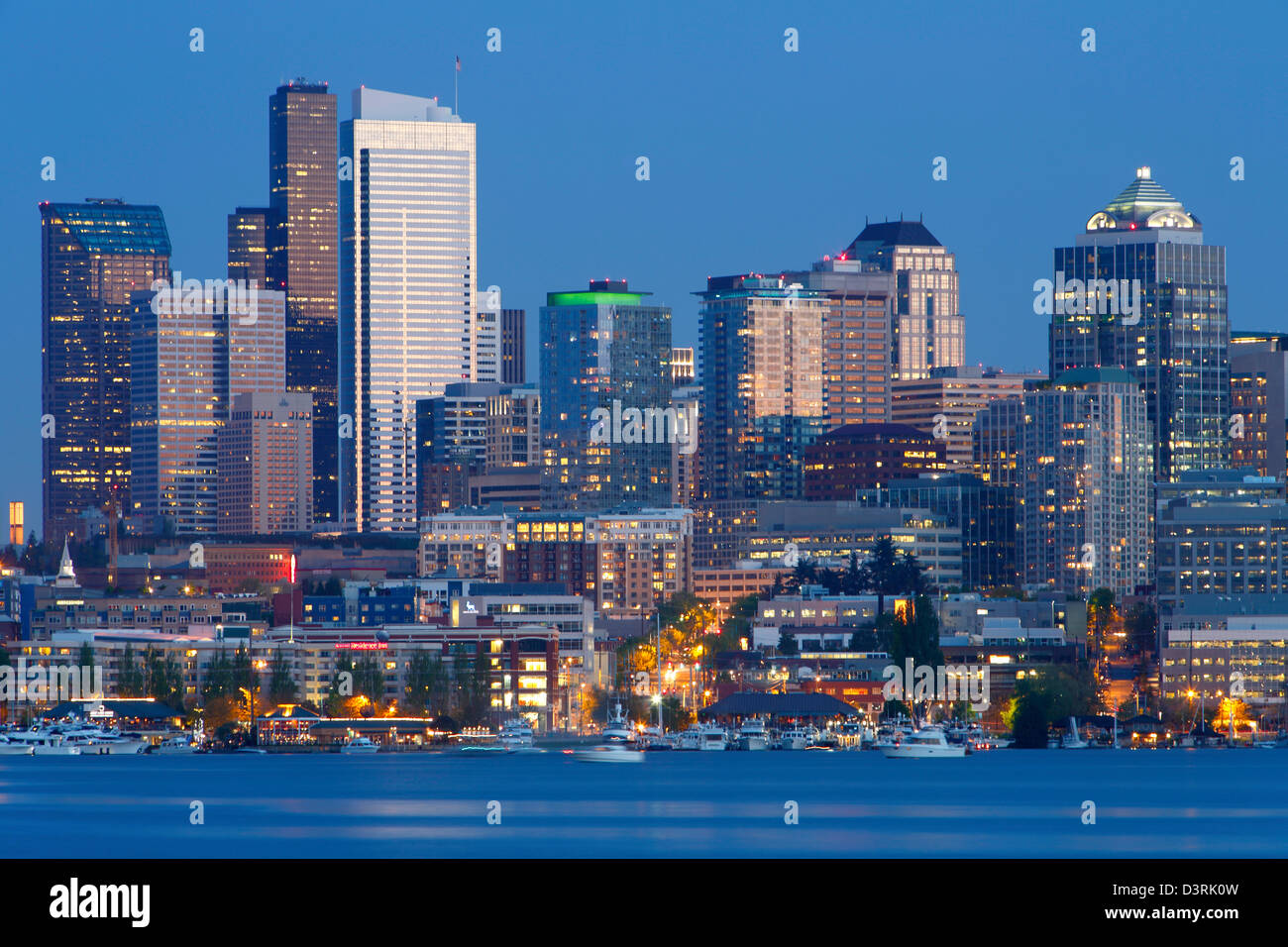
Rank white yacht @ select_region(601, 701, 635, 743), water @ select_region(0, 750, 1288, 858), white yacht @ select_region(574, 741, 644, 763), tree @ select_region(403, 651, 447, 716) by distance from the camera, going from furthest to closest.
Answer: tree @ select_region(403, 651, 447, 716) < white yacht @ select_region(601, 701, 635, 743) < white yacht @ select_region(574, 741, 644, 763) < water @ select_region(0, 750, 1288, 858)

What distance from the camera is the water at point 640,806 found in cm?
6438

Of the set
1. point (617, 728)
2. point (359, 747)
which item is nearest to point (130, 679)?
point (359, 747)

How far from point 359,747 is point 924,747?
3239 cm

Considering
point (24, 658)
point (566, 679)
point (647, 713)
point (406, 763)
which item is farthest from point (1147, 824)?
point (24, 658)

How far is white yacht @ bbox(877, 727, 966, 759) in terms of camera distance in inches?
5279

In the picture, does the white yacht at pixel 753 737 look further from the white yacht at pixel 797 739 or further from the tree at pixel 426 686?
the tree at pixel 426 686

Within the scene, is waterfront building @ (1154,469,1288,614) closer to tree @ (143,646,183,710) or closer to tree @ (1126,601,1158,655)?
tree @ (1126,601,1158,655)

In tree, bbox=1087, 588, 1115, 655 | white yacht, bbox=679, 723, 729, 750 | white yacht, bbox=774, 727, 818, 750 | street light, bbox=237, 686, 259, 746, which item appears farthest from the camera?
tree, bbox=1087, 588, 1115, 655

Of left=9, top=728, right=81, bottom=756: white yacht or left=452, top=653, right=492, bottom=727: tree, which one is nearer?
left=9, top=728, right=81, bottom=756: white yacht

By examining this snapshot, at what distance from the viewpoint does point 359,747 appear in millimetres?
139000
